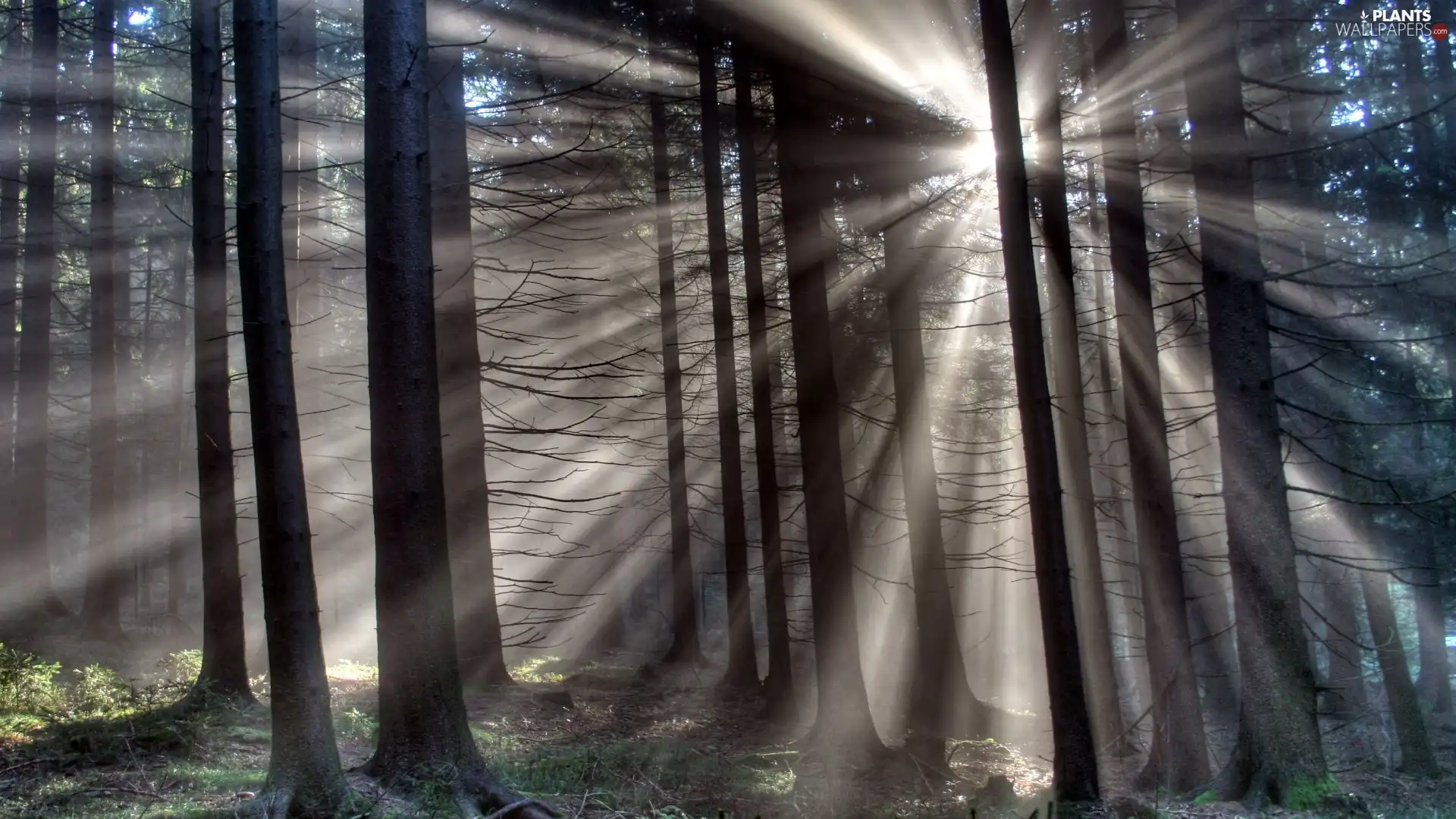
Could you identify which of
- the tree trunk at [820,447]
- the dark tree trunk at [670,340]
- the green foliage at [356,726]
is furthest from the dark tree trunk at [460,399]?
the tree trunk at [820,447]

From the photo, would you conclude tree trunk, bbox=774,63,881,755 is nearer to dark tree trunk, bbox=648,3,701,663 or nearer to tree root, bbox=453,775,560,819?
tree root, bbox=453,775,560,819

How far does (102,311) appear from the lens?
16.8 meters

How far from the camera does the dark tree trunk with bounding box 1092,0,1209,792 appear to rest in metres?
11.4

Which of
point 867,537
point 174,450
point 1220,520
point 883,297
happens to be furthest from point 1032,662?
point 174,450

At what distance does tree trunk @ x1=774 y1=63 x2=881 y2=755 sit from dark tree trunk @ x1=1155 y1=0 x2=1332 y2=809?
12.3 ft

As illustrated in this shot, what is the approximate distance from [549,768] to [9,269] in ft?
58.0

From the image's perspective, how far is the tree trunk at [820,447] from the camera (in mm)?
9703

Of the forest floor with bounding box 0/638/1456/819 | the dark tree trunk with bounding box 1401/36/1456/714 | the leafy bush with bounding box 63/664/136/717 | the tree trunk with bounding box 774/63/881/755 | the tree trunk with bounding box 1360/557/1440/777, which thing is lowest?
the tree trunk with bounding box 1360/557/1440/777

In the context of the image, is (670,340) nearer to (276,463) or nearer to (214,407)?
(214,407)

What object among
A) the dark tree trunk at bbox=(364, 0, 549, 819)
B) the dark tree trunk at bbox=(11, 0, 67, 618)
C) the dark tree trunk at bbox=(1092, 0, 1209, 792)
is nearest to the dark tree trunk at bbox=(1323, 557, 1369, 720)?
the dark tree trunk at bbox=(1092, 0, 1209, 792)

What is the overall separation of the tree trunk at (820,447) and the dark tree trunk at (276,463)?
5001 mm

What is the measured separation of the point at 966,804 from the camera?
9258mm

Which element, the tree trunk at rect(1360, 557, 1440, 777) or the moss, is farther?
the tree trunk at rect(1360, 557, 1440, 777)

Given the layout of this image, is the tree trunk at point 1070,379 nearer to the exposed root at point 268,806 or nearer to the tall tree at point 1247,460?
the tall tree at point 1247,460
